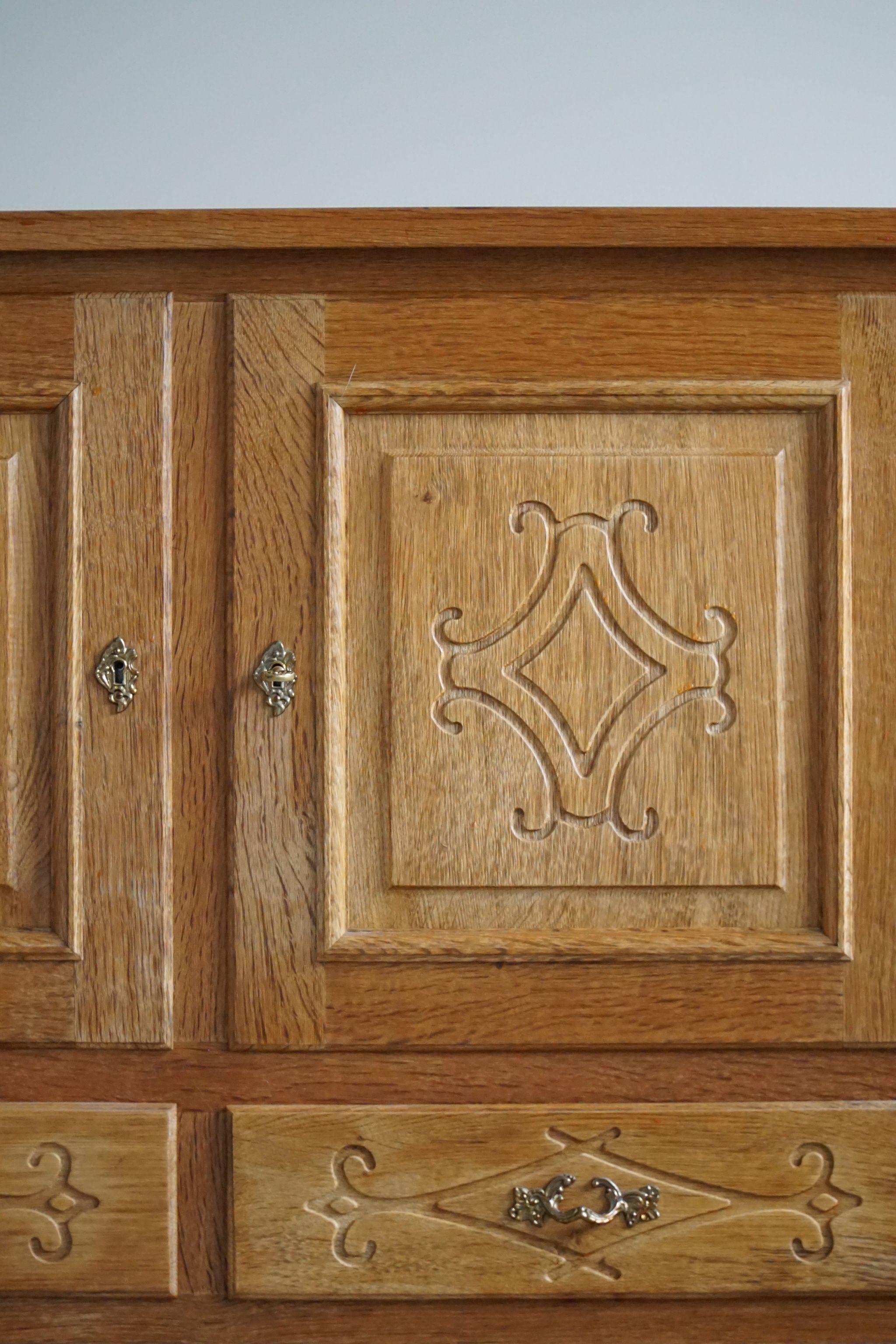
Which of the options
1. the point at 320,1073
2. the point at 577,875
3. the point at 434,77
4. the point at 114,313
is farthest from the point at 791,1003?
the point at 434,77

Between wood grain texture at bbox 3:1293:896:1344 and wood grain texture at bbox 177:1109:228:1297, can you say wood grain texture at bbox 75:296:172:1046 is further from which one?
wood grain texture at bbox 3:1293:896:1344

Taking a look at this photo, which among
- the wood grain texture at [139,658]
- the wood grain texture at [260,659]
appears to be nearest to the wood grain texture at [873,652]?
the wood grain texture at [260,659]

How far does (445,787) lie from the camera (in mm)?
711

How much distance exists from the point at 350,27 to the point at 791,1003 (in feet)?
3.55

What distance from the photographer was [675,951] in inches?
27.6

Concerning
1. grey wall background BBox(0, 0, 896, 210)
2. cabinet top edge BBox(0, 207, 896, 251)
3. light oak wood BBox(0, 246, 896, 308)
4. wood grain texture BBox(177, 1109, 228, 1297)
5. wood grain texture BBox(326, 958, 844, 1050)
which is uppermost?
grey wall background BBox(0, 0, 896, 210)

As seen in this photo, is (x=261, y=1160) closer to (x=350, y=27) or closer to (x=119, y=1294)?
(x=119, y=1294)

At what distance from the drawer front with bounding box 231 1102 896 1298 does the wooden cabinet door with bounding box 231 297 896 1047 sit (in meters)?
0.06

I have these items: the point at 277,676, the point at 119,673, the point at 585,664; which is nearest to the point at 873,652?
the point at 585,664

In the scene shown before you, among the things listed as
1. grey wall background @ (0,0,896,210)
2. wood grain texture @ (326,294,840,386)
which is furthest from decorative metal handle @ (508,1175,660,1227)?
grey wall background @ (0,0,896,210)

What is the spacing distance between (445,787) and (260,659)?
0.51ft

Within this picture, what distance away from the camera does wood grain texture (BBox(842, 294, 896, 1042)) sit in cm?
71

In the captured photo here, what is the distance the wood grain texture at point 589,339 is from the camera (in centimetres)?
72

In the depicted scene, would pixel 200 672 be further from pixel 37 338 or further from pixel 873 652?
pixel 873 652
